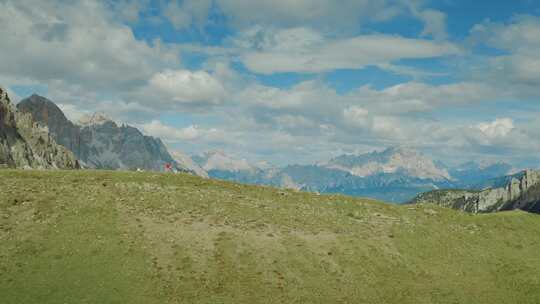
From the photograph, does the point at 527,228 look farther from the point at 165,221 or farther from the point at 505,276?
the point at 165,221

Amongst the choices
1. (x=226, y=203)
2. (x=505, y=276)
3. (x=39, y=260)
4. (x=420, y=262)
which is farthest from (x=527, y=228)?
(x=39, y=260)

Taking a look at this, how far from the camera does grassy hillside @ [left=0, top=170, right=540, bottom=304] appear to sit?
157ft

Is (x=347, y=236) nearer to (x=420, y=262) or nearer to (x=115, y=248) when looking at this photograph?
(x=420, y=262)

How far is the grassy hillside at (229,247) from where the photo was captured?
1880 inches

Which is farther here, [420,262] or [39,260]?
[420,262]

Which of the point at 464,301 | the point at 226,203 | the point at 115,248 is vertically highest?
the point at 226,203

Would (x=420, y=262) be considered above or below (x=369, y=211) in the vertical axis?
below

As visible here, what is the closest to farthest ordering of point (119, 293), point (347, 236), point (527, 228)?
1. point (119, 293)
2. point (347, 236)
3. point (527, 228)

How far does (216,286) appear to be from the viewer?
49062mm

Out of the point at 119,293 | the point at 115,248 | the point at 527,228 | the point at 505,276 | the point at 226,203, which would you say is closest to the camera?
the point at 119,293

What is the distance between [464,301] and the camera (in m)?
53.0

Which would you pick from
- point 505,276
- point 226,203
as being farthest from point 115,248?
point 505,276

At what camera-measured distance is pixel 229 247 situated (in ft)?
187

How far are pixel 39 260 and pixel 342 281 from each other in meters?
31.7
